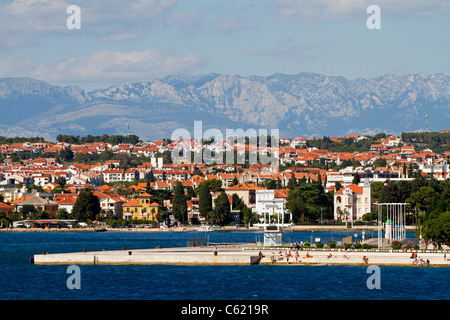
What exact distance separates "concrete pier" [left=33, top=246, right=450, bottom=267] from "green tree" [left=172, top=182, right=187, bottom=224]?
6628cm

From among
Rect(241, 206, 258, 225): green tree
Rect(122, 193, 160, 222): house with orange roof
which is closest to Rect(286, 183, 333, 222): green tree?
Rect(241, 206, 258, 225): green tree

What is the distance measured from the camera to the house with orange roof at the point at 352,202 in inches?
5487

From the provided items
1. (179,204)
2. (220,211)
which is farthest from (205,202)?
(179,204)

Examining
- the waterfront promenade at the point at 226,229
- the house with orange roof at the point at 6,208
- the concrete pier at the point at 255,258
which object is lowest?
the waterfront promenade at the point at 226,229

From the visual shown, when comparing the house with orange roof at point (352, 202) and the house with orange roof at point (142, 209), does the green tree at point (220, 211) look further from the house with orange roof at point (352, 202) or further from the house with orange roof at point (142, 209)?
the house with orange roof at point (352, 202)

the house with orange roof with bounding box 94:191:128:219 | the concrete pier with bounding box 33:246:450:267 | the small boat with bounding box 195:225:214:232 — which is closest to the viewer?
the concrete pier with bounding box 33:246:450:267

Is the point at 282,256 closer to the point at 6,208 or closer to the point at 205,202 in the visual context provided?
the point at 205,202

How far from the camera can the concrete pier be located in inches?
2227

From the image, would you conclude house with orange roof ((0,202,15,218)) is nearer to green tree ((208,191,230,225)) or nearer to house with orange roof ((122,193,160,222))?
house with orange roof ((122,193,160,222))

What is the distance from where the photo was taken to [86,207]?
418 feet

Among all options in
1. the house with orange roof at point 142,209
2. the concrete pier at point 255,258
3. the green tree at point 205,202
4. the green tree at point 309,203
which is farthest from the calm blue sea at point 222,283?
the house with orange roof at point 142,209

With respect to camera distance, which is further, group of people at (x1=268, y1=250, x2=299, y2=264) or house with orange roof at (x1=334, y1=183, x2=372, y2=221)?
house with orange roof at (x1=334, y1=183, x2=372, y2=221)

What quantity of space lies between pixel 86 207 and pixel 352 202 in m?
38.9

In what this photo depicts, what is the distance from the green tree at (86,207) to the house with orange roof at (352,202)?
3508 cm
